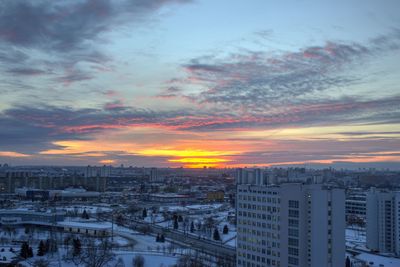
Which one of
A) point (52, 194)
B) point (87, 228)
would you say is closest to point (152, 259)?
point (87, 228)

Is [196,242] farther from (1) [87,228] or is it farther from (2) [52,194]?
(2) [52,194]

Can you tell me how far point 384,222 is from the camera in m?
19.1

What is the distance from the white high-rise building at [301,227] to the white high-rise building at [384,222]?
9.51 metres

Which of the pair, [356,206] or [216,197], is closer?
[356,206]

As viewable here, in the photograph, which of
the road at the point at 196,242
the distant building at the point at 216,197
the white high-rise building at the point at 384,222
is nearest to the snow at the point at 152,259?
the road at the point at 196,242

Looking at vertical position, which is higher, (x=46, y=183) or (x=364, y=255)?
(x=46, y=183)

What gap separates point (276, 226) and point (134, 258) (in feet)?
18.4

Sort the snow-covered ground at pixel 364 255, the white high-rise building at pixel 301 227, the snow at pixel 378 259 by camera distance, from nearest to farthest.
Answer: the white high-rise building at pixel 301 227 < the snow at pixel 378 259 < the snow-covered ground at pixel 364 255

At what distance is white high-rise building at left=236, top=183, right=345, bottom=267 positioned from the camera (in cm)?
1014

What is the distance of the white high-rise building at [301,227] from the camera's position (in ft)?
33.3

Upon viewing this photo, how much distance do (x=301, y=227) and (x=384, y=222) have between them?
10411 mm

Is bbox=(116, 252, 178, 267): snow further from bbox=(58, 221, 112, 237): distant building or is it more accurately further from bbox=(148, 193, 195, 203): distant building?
bbox=(148, 193, 195, 203): distant building

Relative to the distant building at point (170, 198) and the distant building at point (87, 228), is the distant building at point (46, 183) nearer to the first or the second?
the distant building at point (170, 198)

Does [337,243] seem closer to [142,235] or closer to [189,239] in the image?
[189,239]
